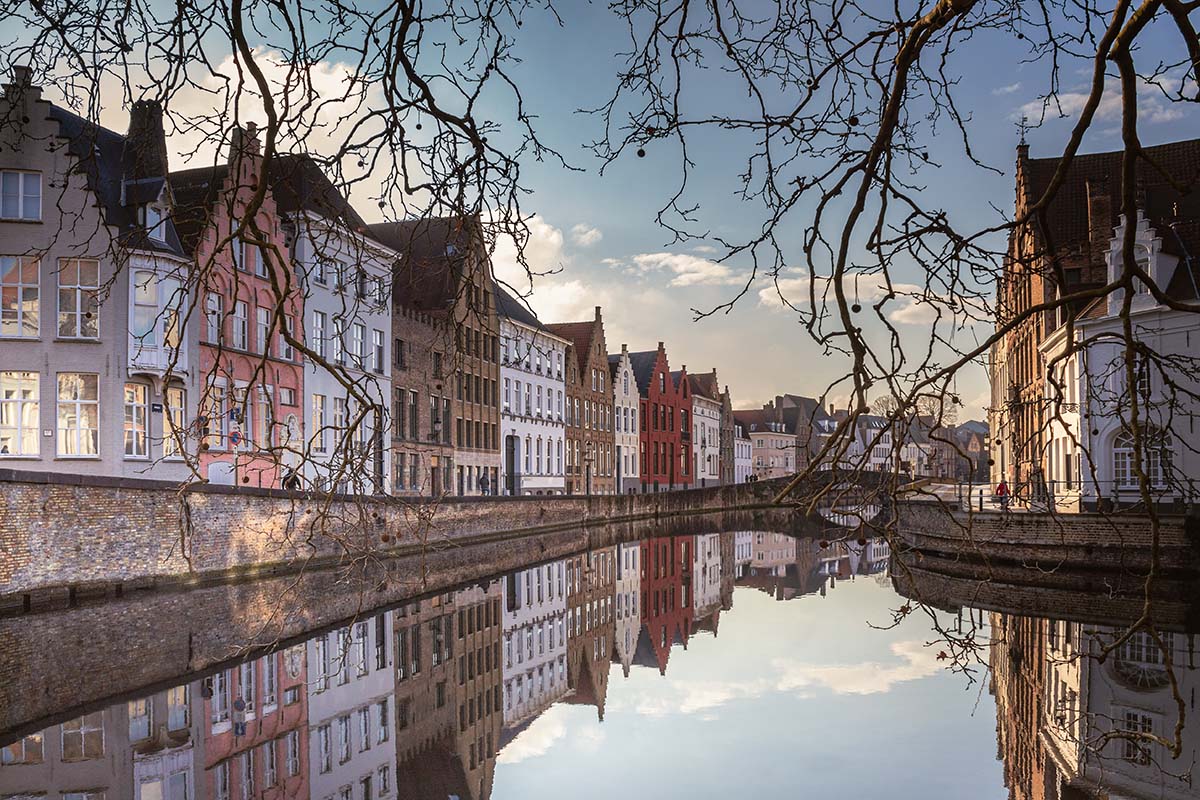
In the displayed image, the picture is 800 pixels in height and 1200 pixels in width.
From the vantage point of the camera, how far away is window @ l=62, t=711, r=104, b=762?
26.8ft

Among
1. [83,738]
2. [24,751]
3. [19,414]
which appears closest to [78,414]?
[19,414]

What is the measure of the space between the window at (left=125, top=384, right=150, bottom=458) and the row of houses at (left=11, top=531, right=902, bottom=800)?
298 inches

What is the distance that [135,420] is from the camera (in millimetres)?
21359

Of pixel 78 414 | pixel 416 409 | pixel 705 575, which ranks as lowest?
pixel 705 575

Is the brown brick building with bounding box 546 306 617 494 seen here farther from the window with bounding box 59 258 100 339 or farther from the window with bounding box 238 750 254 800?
the window with bounding box 238 750 254 800

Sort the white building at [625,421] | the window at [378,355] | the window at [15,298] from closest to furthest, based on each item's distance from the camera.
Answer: the window at [15,298] → the window at [378,355] → the white building at [625,421]

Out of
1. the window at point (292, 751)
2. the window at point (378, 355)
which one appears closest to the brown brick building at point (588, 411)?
the window at point (378, 355)

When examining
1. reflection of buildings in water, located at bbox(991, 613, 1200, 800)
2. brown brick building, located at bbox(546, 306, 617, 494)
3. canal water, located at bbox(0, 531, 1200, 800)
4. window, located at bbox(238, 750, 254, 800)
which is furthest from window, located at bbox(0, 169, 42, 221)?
brown brick building, located at bbox(546, 306, 617, 494)

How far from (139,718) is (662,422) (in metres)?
55.2

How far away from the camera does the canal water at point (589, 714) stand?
8.20 m

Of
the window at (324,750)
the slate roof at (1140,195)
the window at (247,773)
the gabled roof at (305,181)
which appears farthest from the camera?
the slate roof at (1140,195)

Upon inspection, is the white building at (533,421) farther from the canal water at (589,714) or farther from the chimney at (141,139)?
the chimney at (141,139)

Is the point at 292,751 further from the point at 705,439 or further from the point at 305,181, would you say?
the point at 705,439

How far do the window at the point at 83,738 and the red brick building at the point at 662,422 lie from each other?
170ft
